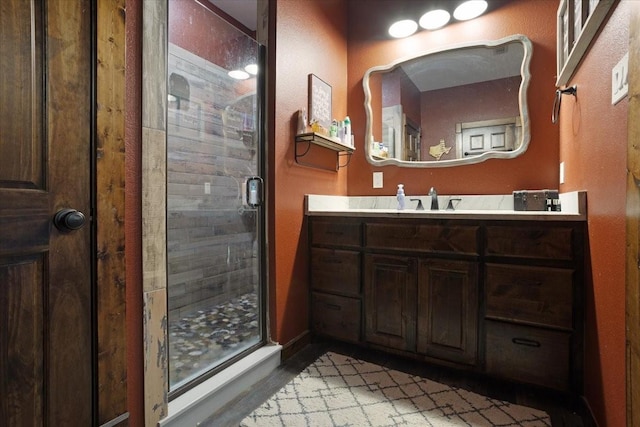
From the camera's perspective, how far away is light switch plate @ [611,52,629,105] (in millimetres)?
909

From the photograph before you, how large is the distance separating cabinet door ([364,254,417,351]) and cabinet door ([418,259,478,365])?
0.05 m

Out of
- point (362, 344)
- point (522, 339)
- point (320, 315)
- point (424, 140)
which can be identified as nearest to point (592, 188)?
point (522, 339)

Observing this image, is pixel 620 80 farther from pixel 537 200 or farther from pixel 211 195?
pixel 211 195

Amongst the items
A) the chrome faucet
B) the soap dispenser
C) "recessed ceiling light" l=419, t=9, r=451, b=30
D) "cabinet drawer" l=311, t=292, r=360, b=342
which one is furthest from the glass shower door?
"recessed ceiling light" l=419, t=9, r=451, b=30

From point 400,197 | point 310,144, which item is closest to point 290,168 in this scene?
point 310,144

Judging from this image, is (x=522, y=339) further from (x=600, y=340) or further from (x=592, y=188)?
(x=592, y=188)

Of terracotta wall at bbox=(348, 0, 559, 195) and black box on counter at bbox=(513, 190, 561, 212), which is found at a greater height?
terracotta wall at bbox=(348, 0, 559, 195)

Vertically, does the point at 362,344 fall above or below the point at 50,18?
below

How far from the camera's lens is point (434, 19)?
232 centimetres

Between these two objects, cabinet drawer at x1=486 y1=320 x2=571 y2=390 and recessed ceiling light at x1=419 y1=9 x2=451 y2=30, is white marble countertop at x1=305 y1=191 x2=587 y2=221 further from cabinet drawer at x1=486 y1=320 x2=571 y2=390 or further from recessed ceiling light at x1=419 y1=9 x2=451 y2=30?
recessed ceiling light at x1=419 y1=9 x2=451 y2=30

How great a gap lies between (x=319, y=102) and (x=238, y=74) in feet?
2.12

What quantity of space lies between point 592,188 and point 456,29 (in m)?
1.58

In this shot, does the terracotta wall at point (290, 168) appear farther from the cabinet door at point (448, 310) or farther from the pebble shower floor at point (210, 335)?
the cabinet door at point (448, 310)

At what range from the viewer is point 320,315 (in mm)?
2074
